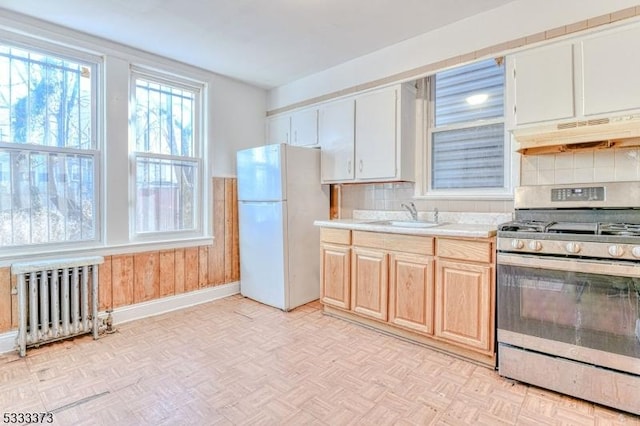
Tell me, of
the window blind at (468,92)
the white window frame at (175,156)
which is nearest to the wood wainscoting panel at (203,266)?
the white window frame at (175,156)

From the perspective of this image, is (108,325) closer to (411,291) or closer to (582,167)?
(411,291)

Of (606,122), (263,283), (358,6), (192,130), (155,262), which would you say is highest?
(358,6)

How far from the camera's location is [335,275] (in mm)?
3158

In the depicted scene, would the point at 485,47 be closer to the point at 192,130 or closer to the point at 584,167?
the point at 584,167

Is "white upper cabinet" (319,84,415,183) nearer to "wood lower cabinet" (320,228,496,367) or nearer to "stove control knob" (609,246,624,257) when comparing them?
"wood lower cabinet" (320,228,496,367)

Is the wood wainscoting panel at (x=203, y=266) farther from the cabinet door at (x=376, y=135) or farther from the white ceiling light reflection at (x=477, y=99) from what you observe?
the white ceiling light reflection at (x=477, y=99)

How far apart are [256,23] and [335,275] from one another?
7.37 ft

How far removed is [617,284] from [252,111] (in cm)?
382

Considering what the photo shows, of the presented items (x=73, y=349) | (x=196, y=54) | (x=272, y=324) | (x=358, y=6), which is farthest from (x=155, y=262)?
(x=358, y=6)

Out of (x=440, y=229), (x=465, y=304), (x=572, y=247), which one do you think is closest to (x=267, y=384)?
(x=465, y=304)

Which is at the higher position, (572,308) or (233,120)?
(233,120)

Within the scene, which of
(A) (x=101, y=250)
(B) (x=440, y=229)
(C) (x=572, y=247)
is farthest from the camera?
(A) (x=101, y=250)

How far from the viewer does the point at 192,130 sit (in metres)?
3.71

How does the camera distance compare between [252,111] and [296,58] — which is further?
[252,111]
